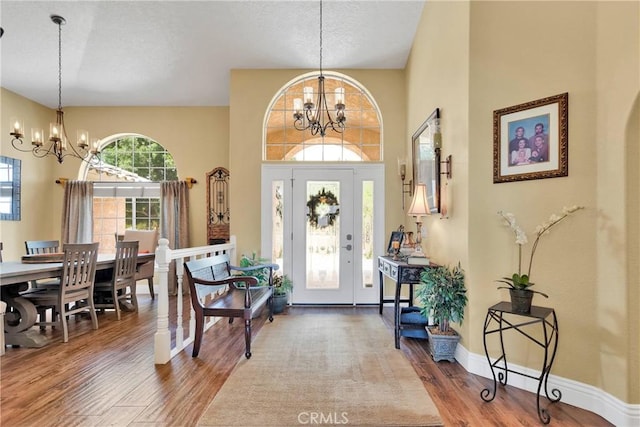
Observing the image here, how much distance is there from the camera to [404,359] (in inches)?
115

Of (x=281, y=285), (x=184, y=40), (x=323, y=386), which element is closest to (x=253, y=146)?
(x=184, y=40)

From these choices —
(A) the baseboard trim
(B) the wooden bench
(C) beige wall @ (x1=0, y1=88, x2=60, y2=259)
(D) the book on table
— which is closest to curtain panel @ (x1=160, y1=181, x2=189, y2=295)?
(C) beige wall @ (x1=0, y1=88, x2=60, y2=259)

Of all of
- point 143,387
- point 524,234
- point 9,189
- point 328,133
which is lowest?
point 143,387

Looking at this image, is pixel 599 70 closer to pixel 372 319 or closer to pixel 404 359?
pixel 404 359

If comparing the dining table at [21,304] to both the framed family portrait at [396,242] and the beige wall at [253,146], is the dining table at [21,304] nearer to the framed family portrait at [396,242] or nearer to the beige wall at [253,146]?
the beige wall at [253,146]

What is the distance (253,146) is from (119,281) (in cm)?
265

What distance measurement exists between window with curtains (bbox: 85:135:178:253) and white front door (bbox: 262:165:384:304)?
8.63 ft

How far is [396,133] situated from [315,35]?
1819 millimetres

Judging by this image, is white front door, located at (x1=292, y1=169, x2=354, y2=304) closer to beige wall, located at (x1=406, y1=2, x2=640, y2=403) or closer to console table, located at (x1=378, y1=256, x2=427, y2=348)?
console table, located at (x1=378, y1=256, x2=427, y2=348)

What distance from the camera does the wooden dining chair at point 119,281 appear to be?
14.0ft

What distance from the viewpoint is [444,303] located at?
9.14 ft

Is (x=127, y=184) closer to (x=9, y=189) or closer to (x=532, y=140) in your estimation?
(x=9, y=189)

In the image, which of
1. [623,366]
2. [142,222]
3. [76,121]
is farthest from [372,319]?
[76,121]
